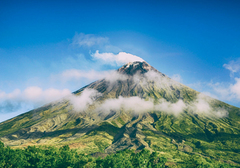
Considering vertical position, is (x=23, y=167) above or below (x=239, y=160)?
above

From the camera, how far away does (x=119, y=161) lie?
86.5 metres

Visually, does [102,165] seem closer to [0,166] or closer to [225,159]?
[0,166]

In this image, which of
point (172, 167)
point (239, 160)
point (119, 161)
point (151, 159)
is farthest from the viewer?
point (239, 160)

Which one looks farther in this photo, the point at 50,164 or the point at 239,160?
the point at 239,160

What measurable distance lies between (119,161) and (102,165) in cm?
854

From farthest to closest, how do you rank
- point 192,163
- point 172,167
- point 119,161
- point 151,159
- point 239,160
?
point 239,160
point 172,167
point 151,159
point 192,163
point 119,161

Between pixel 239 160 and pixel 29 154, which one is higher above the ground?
pixel 29 154

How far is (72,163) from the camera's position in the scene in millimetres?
91250

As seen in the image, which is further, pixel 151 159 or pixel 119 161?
pixel 151 159

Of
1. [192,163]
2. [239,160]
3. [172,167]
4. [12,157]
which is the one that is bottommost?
[239,160]

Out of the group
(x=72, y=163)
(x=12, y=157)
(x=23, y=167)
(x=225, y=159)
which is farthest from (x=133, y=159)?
(x=225, y=159)

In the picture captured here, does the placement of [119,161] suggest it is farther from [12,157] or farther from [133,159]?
[12,157]

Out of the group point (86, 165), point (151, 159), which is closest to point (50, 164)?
point (86, 165)

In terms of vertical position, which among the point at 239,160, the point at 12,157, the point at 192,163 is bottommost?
the point at 239,160
